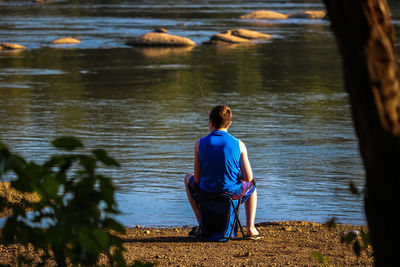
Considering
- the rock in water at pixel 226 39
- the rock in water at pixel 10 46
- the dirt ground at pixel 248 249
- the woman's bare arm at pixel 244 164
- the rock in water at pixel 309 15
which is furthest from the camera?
the rock in water at pixel 309 15

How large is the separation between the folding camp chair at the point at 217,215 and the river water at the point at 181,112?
1147 mm

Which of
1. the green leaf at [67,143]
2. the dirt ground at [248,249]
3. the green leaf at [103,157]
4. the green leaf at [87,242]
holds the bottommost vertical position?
the dirt ground at [248,249]

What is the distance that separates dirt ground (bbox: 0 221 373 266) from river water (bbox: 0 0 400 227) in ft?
2.11

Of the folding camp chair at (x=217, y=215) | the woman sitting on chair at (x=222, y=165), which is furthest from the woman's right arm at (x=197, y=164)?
the folding camp chair at (x=217, y=215)

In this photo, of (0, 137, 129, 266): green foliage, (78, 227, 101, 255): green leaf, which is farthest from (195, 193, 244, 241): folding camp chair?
(78, 227, 101, 255): green leaf

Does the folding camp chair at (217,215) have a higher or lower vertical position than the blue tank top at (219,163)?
lower

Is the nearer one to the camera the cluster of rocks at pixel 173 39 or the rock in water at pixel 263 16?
the cluster of rocks at pixel 173 39

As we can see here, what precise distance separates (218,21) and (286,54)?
16646 mm

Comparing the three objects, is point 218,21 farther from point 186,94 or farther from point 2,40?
point 186,94

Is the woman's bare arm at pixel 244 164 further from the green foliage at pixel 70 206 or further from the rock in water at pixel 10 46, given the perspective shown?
the rock in water at pixel 10 46

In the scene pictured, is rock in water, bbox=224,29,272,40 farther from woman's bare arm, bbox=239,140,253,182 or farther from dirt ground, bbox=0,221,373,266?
woman's bare arm, bbox=239,140,253,182

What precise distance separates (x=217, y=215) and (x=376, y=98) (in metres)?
3.59

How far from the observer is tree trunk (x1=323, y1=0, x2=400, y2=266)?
2.57 metres

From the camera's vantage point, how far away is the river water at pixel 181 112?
831cm
